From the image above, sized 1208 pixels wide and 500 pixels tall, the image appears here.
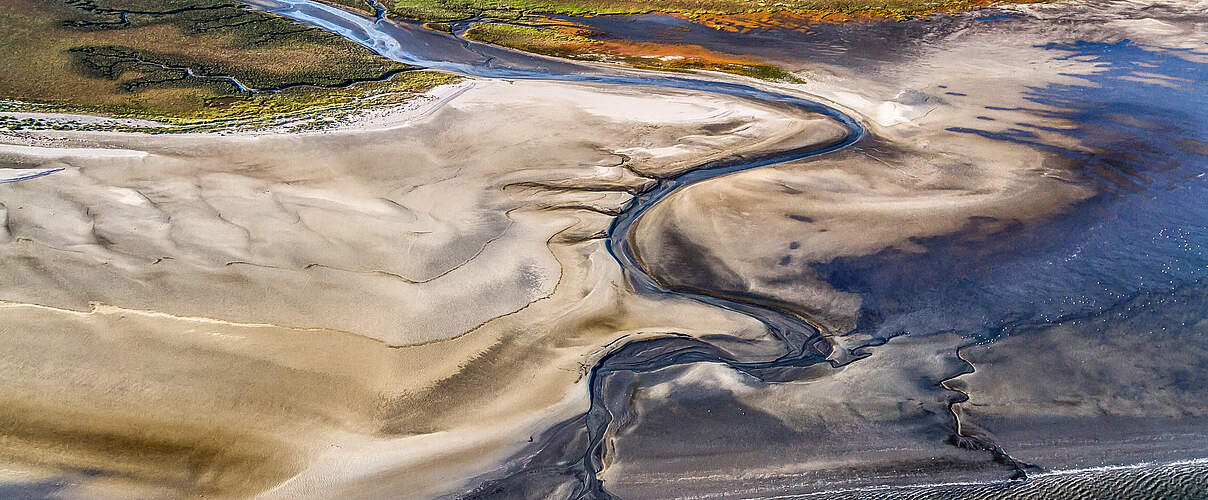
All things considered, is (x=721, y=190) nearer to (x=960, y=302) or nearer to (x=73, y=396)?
(x=960, y=302)

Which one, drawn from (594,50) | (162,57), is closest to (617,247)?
(594,50)

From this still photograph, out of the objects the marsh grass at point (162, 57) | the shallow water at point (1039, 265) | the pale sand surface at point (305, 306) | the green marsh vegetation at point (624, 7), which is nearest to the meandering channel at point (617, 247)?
the shallow water at point (1039, 265)

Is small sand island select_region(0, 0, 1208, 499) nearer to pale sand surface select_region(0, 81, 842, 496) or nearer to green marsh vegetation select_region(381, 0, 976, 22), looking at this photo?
pale sand surface select_region(0, 81, 842, 496)

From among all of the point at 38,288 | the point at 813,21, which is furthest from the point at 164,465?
the point at 813,21

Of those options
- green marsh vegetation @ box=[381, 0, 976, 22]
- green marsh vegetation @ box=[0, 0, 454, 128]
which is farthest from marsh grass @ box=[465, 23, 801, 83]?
green marsh vegetation @ box=[0, 0, 454, 128]

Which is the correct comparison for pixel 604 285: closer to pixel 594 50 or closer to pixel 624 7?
pixel 594 50
